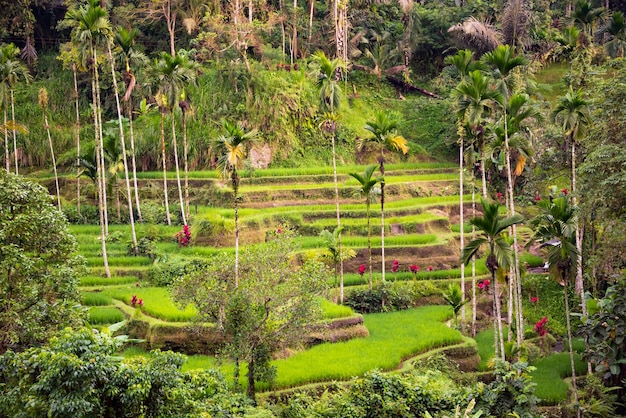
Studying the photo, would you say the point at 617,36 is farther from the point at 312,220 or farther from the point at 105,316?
the point at 105,316

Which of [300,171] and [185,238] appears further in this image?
[300,171]

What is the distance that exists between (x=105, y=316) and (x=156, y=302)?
183 cm

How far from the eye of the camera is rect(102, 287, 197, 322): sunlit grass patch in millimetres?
23156

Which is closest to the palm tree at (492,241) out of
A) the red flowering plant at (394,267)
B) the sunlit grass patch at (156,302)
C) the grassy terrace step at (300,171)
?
the sunlit grass patch at (156,302)

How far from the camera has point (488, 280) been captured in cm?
2848

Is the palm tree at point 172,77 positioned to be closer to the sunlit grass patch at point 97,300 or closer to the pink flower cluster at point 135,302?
the sunlit grass patch at point 97,300

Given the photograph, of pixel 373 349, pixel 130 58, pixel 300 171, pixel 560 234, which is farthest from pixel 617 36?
pixel 130 58

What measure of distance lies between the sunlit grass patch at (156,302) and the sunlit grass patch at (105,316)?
0.82 metres

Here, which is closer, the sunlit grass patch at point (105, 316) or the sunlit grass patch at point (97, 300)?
the sunlit grass patch at point (105, 316)

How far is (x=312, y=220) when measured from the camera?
3331 centimetres

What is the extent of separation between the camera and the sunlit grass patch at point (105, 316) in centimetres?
2331

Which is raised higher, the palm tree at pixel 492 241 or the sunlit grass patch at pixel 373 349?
the palm tree at pixel 492 241

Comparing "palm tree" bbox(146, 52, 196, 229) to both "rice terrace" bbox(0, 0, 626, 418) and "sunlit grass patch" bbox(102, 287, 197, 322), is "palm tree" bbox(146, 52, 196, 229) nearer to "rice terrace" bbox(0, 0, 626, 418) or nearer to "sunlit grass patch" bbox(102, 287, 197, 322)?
"rice terrace" bbox(0, 0, 626, 418)

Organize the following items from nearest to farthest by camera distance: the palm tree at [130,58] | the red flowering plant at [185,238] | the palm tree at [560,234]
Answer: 1. the palm tree at [560,234]
2. the red flowering plant at [185,238]
3. the palm tree at [130,58]
